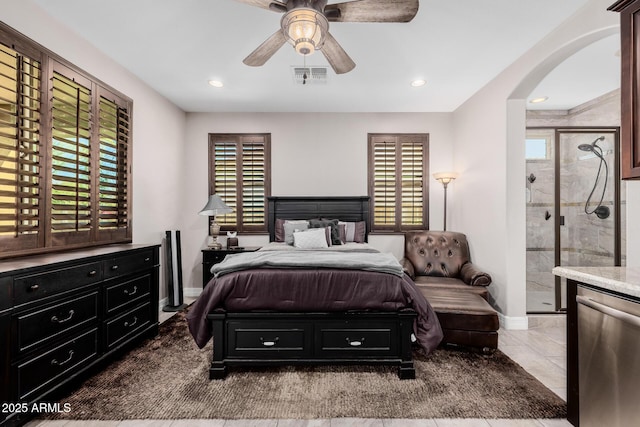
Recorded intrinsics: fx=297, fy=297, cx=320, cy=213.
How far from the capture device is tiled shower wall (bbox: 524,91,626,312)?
358 centimetres

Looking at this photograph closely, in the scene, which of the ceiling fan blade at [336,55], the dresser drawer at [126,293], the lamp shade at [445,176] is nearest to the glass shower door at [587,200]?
the lamp shade at [445,176]

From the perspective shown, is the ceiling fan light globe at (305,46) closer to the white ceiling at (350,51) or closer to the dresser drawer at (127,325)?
the white ceiling at (350,51)

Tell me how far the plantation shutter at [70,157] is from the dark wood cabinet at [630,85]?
3.66 metres

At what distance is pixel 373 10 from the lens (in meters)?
1.75

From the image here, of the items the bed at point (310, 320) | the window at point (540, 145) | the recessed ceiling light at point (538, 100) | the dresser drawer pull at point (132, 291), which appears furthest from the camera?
the window at point (540, 145)

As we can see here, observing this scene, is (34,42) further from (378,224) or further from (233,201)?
(378,224)

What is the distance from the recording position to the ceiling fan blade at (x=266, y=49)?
1.98 meters

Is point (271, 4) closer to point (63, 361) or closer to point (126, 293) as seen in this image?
point (126, 293)

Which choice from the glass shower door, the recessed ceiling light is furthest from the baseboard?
the recessed ceiling light

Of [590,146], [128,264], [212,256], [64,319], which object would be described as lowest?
[64,319]

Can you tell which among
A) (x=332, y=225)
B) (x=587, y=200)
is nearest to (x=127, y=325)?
(x=332, y=225)

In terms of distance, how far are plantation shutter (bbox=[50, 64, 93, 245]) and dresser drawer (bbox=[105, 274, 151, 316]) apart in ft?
1.84

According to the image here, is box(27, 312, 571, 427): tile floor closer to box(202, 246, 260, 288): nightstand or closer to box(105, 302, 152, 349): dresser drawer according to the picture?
box(105, 302, 152, 349): dresser drawer

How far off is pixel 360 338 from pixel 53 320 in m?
2.04
